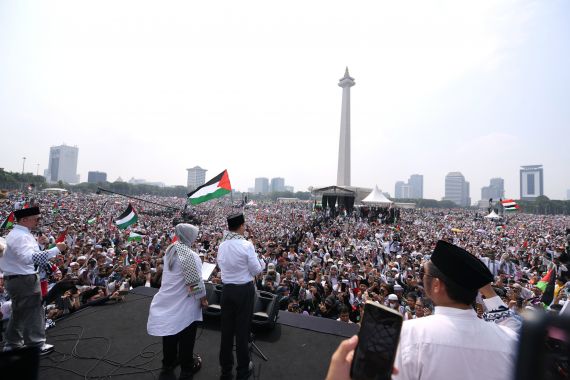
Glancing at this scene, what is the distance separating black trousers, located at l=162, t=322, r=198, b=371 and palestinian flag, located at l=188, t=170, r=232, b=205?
4.67 metres

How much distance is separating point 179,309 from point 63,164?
678ft

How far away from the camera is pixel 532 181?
134 meters

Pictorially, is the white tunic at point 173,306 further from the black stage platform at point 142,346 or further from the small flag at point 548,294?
the small flag at point 548,294

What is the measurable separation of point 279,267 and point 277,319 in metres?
4.62

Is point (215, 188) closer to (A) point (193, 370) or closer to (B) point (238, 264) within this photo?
(B) point (238, 264)

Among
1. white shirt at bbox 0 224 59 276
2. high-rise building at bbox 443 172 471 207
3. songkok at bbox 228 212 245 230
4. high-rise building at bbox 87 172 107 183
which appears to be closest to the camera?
white shirt at bbox 0 224 59 276

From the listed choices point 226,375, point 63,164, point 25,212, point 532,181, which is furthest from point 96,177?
point 532,181

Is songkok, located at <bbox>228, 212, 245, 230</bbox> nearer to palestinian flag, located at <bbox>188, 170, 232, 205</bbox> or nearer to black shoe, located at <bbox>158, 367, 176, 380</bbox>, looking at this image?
black shoe, located at <bbox>158, 367, 176, 380</bbox>

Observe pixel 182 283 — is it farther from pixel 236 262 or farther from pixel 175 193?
pixel 175 193

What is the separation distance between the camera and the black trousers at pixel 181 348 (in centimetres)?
307

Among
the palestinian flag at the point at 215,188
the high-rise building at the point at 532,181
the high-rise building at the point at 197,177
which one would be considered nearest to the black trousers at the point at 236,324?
the palestinian flag at the point at 215,188

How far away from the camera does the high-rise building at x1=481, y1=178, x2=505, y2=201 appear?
169 meters

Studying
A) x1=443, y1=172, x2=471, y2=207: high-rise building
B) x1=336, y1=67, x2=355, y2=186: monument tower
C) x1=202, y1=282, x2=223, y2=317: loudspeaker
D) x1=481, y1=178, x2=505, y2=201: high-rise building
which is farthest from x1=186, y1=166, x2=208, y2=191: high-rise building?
x1=481, y1=178, x2=505, y2=201: high-rise building

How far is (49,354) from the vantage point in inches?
135
